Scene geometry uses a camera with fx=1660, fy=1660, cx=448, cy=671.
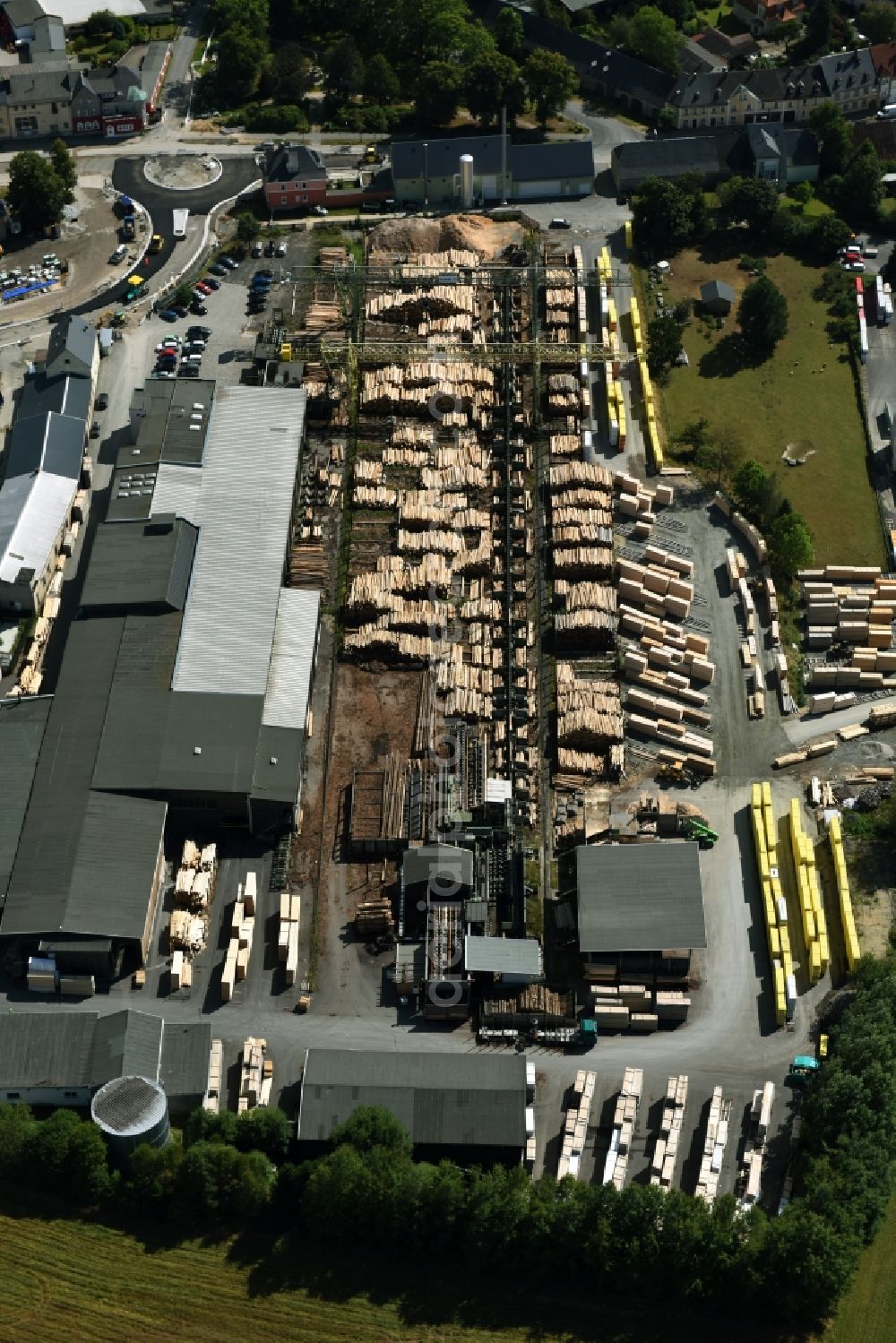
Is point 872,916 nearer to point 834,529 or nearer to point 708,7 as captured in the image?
point 834,529

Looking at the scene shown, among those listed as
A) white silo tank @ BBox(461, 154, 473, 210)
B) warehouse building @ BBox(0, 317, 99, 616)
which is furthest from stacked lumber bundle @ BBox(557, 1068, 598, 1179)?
white silo tank @ BBox(461, 154, 473, 210)

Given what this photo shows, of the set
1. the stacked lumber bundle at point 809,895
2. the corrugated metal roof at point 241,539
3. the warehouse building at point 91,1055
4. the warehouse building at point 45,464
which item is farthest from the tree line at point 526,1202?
the warehouse building at point 45,464

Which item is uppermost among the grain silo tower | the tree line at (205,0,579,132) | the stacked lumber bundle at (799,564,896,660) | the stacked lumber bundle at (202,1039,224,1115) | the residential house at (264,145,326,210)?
the tree line at (205,0,579,132)

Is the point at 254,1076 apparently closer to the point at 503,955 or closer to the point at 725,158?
the point at 503,955

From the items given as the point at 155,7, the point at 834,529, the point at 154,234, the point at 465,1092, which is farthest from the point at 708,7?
the point at 465,1092

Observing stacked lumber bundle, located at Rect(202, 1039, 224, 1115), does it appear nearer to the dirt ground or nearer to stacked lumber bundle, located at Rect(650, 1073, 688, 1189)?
the dirt ground
